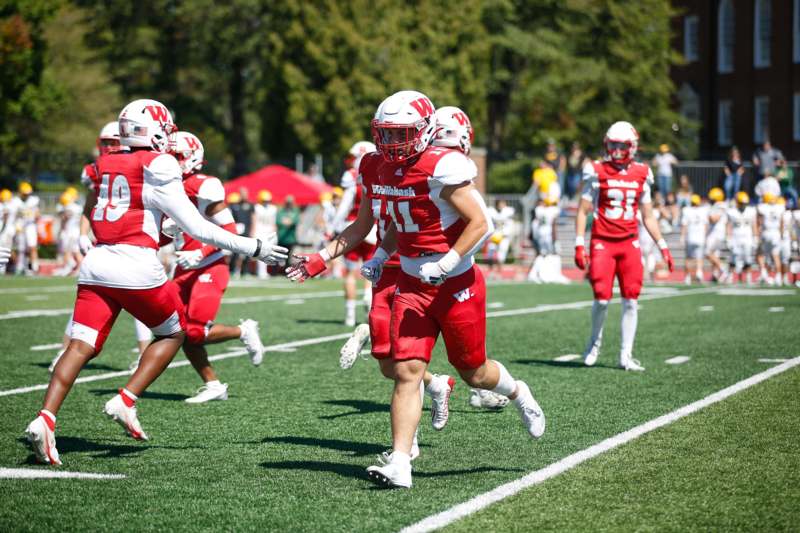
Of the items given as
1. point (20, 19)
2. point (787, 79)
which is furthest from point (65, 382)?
point (787, 79)

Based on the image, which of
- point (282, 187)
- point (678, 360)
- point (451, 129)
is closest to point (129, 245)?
point (451, 129)

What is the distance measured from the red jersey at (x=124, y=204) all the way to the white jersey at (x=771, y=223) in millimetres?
20282

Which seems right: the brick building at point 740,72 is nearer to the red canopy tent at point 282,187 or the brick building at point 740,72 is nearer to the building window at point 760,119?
the building window at point 760,119

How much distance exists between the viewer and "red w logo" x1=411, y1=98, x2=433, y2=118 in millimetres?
5977

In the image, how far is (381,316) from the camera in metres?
6.69

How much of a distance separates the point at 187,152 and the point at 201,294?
109 cm

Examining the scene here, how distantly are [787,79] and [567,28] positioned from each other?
8915 millimetres

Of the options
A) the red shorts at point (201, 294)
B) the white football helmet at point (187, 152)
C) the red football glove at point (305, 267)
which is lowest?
the red shorts at point (201, 294)

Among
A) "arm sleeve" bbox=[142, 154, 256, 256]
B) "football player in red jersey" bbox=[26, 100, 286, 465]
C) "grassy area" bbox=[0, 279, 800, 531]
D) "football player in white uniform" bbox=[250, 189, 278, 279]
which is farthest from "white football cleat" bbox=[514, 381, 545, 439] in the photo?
"football player in white uniform" bbox=[250, 189, 278, 279]

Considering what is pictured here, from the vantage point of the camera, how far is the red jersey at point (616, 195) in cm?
1069

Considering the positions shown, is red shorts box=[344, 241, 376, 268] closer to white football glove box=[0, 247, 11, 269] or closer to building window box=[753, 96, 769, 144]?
white football glove box=[0, 247, 11, 269]

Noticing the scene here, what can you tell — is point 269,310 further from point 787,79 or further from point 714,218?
point 787,79

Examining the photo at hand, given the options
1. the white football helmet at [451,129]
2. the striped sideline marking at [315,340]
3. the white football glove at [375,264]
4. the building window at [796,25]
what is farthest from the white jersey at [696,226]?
the white football glove at [375,264]

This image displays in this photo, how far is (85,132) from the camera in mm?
48375
